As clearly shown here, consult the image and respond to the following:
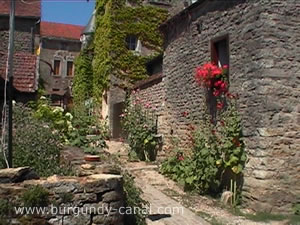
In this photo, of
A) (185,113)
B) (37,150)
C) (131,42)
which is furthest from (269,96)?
(131,42)

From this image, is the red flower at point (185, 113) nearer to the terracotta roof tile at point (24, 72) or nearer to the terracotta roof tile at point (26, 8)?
the terracotta roof tile at point (24, 72)

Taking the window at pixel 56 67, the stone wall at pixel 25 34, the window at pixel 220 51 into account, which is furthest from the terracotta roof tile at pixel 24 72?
the window at pixel 56 67

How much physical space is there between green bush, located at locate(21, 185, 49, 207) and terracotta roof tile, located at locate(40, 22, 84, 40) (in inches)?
1345

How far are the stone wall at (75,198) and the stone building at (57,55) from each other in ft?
92.7

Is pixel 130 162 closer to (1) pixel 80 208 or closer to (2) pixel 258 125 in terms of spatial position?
(2) pixel 258 125

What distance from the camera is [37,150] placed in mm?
5766

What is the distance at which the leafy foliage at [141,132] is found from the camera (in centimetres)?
1114

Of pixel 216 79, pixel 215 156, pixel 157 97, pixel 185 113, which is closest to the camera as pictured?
pixel 215 156

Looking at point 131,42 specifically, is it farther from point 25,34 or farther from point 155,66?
point 25,34

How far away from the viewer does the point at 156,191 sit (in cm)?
772

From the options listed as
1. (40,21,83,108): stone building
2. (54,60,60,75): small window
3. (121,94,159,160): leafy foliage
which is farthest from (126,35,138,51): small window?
(54,60,60,75): small window

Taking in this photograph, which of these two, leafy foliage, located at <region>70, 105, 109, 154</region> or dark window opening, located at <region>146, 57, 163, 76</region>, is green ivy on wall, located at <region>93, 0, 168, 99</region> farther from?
leafy foliage, located at <region>70, 105, 109, 154</region>

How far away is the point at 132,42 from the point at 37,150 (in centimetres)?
1215

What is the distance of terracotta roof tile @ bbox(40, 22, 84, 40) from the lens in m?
36.6
